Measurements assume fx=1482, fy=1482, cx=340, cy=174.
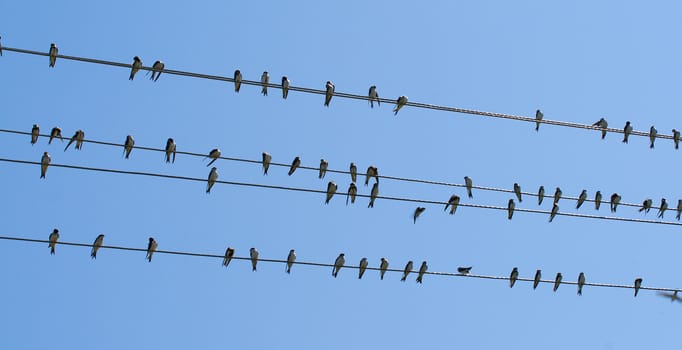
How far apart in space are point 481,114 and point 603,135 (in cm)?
639

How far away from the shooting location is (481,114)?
17406mm

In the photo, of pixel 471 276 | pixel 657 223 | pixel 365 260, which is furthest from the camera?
pixel 365 260

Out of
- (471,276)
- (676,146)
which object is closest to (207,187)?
(471,276)

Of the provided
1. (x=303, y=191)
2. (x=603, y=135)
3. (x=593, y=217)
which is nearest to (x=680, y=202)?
(x=603, y=135)

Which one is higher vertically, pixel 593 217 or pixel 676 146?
pixel 676 146

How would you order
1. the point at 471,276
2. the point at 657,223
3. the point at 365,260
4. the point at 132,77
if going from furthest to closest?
1. the point at 365,260
2. the point at 132,77
3. the point at 657,223
4. the point at 471,276

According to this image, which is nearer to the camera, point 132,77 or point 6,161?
point 6,161

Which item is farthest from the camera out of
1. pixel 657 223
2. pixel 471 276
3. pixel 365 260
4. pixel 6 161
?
pixel 365 260

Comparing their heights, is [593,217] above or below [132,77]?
below

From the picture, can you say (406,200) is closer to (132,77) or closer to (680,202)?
(132,77)

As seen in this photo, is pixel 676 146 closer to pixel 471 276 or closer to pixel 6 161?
pixel 471 276

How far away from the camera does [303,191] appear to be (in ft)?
57.8

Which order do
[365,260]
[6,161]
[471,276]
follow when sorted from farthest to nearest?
[365,260], [471,276], [6,161]

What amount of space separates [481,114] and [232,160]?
298 cm
